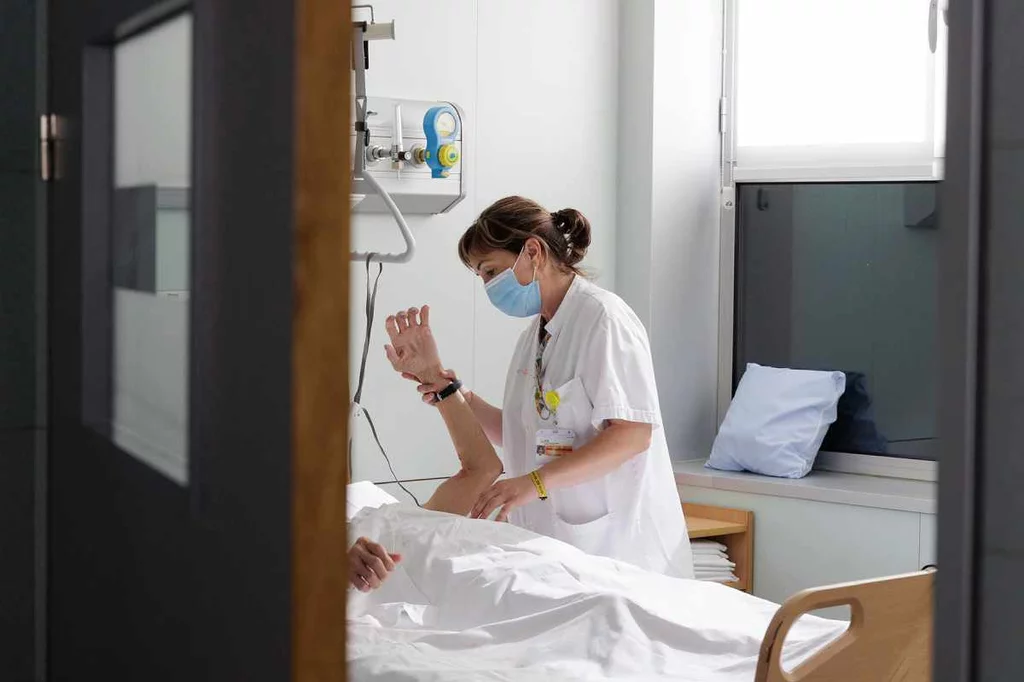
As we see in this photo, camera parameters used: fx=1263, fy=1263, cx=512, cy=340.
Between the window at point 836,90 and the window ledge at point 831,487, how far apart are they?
0.97 metres

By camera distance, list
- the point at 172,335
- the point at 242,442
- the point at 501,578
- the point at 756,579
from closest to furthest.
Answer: the point at 242,442
the point at 172,335
the point at 501,578
the point at 756,579

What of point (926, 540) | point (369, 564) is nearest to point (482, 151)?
point (926, 540)

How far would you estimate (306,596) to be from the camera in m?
1.07

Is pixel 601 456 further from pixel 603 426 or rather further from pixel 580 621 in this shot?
pixel 580 621

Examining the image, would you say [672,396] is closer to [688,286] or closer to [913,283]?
[688,286]

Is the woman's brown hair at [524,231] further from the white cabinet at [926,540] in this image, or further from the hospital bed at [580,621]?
the white cabinet at [926,540]

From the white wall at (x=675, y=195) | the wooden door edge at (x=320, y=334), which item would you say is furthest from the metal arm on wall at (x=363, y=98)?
the white wall at (x=675, y=195)

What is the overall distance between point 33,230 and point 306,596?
0.99 metres

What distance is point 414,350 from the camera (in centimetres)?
306

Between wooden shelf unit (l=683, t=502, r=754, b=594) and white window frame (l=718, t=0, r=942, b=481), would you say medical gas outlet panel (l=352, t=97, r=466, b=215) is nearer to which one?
white window frame (l=718, t=0, r=942, b=481)

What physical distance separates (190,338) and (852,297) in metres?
3.20

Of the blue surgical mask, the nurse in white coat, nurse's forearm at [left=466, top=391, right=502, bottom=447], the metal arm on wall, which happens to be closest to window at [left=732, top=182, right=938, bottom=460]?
the nurse in white coat

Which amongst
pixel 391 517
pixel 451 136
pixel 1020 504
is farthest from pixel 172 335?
pixel 451 136

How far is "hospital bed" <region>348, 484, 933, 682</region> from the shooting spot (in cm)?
197
